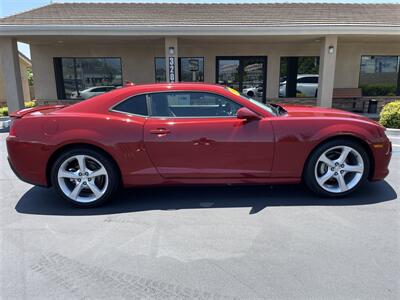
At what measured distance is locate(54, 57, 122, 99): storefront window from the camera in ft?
41.7

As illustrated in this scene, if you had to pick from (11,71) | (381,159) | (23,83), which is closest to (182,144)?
(381,159)

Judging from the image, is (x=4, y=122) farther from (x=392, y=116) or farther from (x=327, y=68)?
(x=392, y=116)

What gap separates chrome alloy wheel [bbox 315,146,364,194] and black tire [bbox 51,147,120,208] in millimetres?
2470

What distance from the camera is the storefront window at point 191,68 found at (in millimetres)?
12609

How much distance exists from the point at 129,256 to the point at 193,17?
408 inches

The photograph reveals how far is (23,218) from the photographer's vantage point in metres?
3.49

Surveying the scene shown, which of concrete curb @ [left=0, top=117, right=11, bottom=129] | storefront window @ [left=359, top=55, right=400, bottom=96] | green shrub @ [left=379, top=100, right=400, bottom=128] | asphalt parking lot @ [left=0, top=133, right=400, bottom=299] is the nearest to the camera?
asphalt parking lot @ [left=0, top=133, right=400, bottom=299]

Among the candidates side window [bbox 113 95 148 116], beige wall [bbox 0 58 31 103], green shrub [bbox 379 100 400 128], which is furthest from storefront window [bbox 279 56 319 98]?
beige wall [bbox 0 58 31 103]

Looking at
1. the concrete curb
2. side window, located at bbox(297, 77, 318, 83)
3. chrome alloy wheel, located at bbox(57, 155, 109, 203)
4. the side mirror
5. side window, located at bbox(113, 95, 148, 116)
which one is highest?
side window, located at bbox(297, 77, 318, 83)

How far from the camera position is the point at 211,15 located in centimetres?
1159

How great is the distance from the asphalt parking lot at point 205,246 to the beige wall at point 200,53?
368 inches

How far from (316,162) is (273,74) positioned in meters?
9.79

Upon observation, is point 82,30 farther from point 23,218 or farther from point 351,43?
point 351,43

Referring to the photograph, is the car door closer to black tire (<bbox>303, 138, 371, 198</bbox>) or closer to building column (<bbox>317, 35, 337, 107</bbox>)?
black tire (<bbox>303, 138, 371, 198</bbox>)
